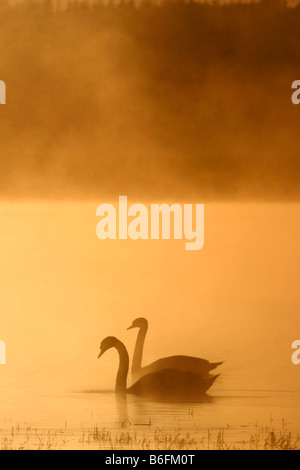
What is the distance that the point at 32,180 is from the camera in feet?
10.5

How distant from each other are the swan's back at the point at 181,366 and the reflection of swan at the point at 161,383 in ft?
0.05

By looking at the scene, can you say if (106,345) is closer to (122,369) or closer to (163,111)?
(122,369)

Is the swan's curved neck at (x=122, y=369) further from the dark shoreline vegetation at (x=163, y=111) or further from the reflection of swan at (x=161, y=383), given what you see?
the dark shoreline vegetation at (x=163, y=111)

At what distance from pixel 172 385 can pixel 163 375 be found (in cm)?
6

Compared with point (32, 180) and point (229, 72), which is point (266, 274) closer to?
point (229, 72)

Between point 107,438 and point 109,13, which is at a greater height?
point 109,13

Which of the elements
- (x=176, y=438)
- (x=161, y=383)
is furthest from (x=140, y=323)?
(x=176, y=438)

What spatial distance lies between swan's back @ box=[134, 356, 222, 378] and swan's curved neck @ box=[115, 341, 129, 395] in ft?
0.18

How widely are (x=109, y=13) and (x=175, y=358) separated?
1.61 metres

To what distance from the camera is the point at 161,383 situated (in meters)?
3.15

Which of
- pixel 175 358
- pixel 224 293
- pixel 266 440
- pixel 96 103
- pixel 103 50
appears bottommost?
pixel 266 440

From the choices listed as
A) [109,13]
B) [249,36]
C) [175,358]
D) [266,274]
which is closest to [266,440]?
[175,358]

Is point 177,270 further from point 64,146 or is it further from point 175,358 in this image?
point 64,146

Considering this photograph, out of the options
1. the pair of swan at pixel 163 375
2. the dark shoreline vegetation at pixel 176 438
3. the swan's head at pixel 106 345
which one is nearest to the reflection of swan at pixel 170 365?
the pair of swan at pixel 163 375
